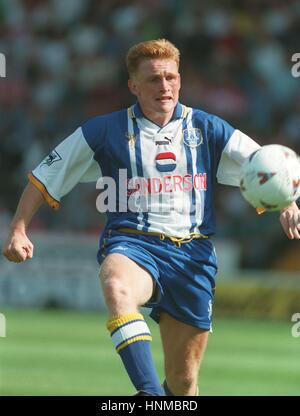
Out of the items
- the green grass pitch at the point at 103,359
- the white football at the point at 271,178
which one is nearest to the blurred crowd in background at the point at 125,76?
the green grass pitch at the point at 103,359

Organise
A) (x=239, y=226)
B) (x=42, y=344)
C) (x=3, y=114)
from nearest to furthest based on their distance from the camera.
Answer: (x=42, y=344) < (x=239, y=226) < (x=3, y=114)

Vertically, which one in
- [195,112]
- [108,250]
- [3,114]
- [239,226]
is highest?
[3,114]

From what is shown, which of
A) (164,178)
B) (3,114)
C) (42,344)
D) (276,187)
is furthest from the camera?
(3,114)

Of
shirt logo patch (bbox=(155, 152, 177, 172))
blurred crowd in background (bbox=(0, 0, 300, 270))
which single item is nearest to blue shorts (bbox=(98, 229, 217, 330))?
shirt logo patch (bbox=(155, 152, 177, 172))

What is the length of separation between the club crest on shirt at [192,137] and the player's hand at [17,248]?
1.14 m

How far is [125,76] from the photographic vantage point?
1816cm

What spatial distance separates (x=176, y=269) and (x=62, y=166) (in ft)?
3.02

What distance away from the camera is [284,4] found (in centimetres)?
1747

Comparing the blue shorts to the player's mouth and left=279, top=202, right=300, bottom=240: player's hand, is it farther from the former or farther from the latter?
the player's mouth

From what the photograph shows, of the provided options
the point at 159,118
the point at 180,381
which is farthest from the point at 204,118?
the point at 180,381

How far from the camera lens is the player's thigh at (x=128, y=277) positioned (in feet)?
19.7

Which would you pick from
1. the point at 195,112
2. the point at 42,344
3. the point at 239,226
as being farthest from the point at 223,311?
the point at 195,112

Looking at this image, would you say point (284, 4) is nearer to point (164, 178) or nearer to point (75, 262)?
point (75, 262)

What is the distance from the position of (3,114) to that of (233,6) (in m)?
4.29
